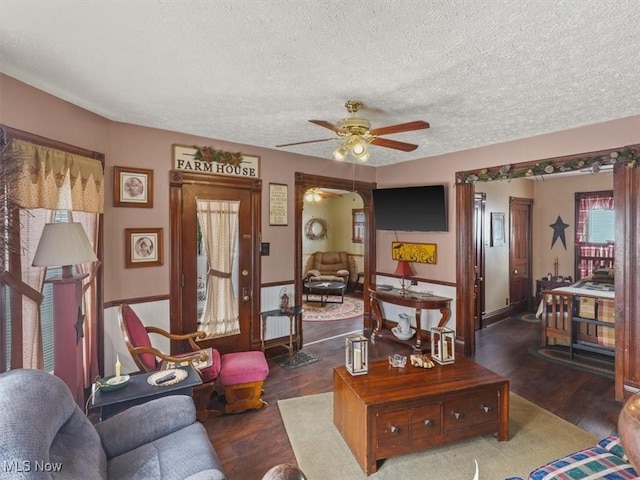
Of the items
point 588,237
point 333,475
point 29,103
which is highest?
point 29,103

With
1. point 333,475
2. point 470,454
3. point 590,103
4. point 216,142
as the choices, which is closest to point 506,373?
point 470,454

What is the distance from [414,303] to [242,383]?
7.86ft

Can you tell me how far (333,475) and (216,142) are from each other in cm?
336

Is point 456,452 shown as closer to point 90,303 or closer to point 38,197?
point 90,303

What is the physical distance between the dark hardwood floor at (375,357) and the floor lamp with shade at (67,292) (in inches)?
44.8

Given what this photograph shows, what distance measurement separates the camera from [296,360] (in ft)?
13.5

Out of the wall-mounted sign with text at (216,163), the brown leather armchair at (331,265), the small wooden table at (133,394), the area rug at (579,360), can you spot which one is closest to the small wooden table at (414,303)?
the area rug at (579,360)

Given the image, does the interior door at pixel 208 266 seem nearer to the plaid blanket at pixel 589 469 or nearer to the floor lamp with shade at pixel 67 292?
the floor lamp with shade at pixel 67 292

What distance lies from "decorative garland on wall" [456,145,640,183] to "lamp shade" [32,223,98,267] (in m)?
4.08

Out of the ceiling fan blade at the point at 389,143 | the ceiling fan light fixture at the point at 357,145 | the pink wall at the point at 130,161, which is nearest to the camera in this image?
the pink wall at the point at 130,161

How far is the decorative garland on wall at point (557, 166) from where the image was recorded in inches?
119

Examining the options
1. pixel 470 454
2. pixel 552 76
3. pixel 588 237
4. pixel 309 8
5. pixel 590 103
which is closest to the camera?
pixel 309 8

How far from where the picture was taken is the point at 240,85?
2383mm

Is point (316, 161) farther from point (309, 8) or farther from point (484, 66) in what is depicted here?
point (309, 8)
